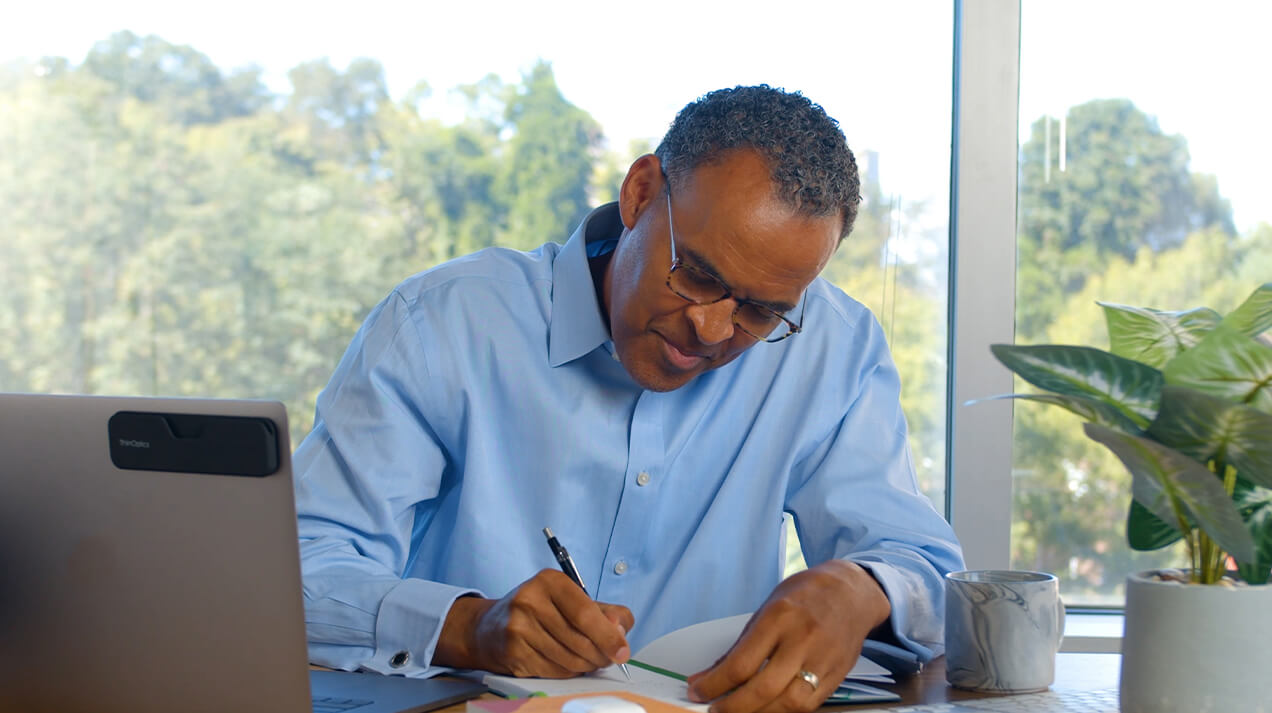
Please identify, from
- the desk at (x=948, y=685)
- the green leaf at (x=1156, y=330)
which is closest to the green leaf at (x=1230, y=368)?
the green leaf at (x=1156, y=330)

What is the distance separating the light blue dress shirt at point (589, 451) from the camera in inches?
61.5

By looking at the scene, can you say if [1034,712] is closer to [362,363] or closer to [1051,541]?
[362,363]

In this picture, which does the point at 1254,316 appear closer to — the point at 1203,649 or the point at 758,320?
the point at 1203,649

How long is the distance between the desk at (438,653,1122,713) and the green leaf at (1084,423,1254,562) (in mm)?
246

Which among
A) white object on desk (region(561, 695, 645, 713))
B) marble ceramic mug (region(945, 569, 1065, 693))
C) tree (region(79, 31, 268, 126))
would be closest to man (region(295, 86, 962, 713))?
marble ceramic mug (region(945, 569, 1065, 693))

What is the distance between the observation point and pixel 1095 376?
3.02 feet

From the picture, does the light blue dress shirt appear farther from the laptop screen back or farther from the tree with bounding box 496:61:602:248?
the tree with bounding box 496:61:602:248

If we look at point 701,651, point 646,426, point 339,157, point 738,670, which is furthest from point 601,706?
point 339,157

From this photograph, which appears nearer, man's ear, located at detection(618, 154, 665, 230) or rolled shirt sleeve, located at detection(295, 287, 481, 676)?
rolled shirt sleeve, located at detection(295, 287, 481, 676)

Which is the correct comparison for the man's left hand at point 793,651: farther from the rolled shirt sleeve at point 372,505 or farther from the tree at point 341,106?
the tree at point 341,106

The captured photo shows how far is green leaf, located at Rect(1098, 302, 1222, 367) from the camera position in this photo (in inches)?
40.0

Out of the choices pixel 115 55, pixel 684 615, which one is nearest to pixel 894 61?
pixel 684 615

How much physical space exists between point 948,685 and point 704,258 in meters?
0.59

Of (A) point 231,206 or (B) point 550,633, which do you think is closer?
(B) point 550,633
